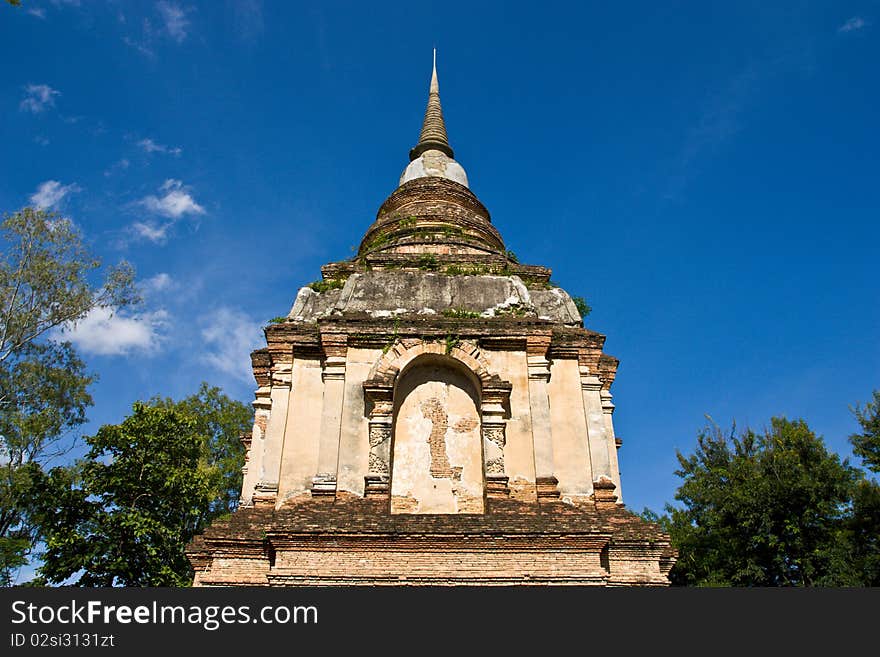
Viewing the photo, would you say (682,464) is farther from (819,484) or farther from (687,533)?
(819,484)

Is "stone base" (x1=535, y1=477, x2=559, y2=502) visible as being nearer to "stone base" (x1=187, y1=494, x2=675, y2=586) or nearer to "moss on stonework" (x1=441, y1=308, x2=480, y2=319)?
"stone base" (x1=187, y1=494, x2=675, y2=586)

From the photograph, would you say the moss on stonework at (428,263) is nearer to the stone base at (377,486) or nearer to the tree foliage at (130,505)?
the stone base at (377,486)

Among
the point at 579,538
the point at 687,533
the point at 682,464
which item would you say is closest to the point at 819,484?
the point at 687,533

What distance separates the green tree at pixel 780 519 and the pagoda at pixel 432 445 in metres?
10.9

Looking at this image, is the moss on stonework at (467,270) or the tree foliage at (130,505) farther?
the tree foliage at (130,505)

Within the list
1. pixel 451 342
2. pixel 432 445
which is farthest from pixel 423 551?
pixel 451 342

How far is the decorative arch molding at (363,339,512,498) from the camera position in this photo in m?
10.7

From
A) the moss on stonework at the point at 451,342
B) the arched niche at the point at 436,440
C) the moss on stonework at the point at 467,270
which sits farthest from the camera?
the moss on stonework at the point at 467,270

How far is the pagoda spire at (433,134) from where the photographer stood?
21.4 meters

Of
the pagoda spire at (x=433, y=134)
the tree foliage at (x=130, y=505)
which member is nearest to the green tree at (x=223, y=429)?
the tree foliage at (x=130, y=505)

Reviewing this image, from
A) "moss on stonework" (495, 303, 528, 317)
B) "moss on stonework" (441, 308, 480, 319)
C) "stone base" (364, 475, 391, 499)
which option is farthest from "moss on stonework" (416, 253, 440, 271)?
"stone base" (364, 475, 391, 499)

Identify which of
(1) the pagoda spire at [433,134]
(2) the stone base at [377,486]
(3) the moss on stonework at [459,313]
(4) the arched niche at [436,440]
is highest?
(1) the pagoda spire at [433,134]

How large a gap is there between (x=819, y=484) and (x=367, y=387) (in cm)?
1628

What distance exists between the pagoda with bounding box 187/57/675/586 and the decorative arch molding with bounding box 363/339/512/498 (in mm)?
25
